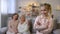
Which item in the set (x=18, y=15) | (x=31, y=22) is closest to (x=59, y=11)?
(x=31, y=22)

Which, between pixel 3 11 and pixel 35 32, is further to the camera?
pixel 3 11

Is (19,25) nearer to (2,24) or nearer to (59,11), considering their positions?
(2,24)

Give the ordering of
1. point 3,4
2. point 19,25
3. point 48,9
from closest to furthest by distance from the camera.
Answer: point 48,9 < point 19,25 < point 3,4

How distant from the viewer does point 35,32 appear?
7.89ft

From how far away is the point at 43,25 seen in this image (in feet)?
7.63

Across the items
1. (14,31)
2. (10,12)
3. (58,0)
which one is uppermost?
(58,0)

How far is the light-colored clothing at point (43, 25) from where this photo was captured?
2.29 meters

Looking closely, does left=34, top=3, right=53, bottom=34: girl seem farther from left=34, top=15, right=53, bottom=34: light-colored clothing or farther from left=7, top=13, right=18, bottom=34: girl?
left=7, top=13, right=18, bottom=34: girl

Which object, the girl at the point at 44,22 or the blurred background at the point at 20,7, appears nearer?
the girl at the point at 44,22

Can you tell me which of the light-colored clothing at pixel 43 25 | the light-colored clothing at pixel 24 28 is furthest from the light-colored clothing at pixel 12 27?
the light-colored clothing at pixel 43 25

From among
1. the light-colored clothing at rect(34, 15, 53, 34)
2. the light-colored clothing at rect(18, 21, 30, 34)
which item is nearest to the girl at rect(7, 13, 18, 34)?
the light-colored clothing at rect(18, 21, 30, 34)

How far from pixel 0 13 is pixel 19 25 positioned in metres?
0.48

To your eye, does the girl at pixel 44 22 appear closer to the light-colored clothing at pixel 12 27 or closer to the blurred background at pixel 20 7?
the blurred background at pixel 20 7

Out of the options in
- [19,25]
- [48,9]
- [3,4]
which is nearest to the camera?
[48,9]
